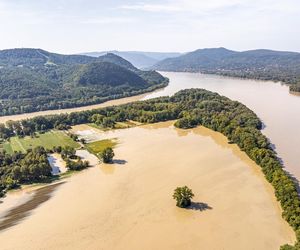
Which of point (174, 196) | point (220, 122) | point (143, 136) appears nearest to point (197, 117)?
point (220, 122)

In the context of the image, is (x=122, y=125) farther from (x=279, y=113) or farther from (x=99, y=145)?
(x=279, y=113)

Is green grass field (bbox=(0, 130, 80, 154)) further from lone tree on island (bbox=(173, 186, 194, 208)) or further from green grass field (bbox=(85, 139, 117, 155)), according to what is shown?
lone tree on island (bbox=(173, 186, 194, 208))

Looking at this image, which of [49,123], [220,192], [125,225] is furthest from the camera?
[49,123]

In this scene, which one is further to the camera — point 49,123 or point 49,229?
point 49,123

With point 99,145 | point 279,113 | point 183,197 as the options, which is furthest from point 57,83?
point 183,197

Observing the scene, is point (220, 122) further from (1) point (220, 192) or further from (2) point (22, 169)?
(2) point (22, 169)

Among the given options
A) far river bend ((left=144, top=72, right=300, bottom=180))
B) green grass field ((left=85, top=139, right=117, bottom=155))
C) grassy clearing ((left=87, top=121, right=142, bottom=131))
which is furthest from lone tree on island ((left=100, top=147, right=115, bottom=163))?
far river bend ((left=144, top=72, right=300, bottom=180))

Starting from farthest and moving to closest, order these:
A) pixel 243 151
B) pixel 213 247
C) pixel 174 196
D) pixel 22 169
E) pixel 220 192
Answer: pixel 243 151
pixel 22 169
pixel 220 192
pixel 174 196
pixel 213 247

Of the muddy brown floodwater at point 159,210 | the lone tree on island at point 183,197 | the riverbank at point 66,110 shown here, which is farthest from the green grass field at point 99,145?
the riverbank at point 66,110
